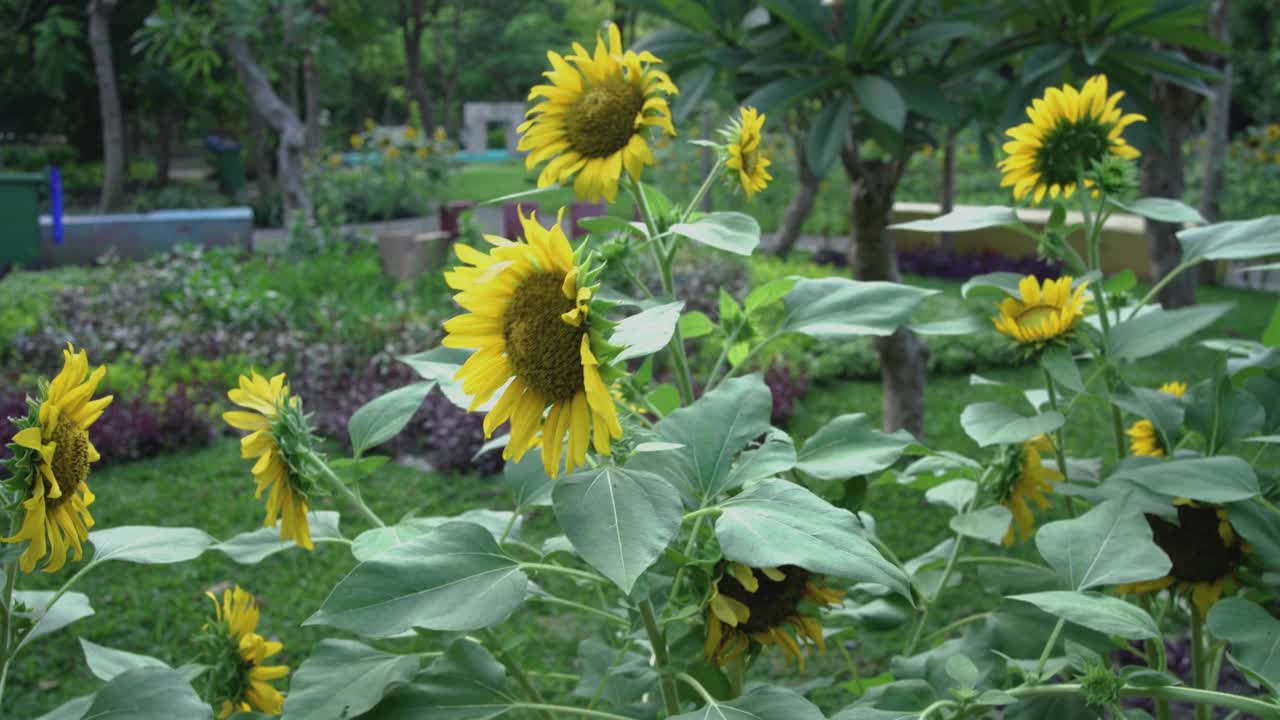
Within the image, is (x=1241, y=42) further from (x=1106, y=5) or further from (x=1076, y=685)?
(x=1076, y=685)

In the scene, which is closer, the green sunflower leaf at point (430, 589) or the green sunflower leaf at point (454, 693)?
the green sunflower leaf at point (430, 589)

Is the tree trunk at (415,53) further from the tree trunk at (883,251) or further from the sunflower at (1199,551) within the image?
the sunflower at (1199,551)

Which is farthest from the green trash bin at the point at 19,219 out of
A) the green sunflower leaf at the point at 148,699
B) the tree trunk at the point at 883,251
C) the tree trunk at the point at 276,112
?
the green sunflower leaf at the point at 148,699

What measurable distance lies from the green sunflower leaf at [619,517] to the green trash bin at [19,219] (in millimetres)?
9705

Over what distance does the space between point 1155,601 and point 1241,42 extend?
20.1m

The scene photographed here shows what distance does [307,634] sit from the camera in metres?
3.06

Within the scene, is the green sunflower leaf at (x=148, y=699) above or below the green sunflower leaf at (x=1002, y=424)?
below

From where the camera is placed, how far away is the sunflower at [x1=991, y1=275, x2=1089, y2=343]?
132 centimetres

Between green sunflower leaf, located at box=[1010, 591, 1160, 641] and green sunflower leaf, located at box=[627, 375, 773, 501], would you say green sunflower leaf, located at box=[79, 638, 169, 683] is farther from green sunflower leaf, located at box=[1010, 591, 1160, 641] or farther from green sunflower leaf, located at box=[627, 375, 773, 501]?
green sunflower leaf, located at box=[1010, 591, 1160, 641]

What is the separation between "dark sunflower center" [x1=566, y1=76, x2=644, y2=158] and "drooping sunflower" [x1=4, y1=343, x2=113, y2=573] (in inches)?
20.7

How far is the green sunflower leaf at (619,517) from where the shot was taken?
2.55 ft

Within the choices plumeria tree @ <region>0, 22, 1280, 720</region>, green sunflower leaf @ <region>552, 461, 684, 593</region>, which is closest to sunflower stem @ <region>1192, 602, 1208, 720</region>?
plumeria tree @ <region>0, 22, 1280, 720</region>

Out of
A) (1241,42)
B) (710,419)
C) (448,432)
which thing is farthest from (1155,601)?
(1241,42)

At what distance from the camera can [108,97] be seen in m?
12.1
